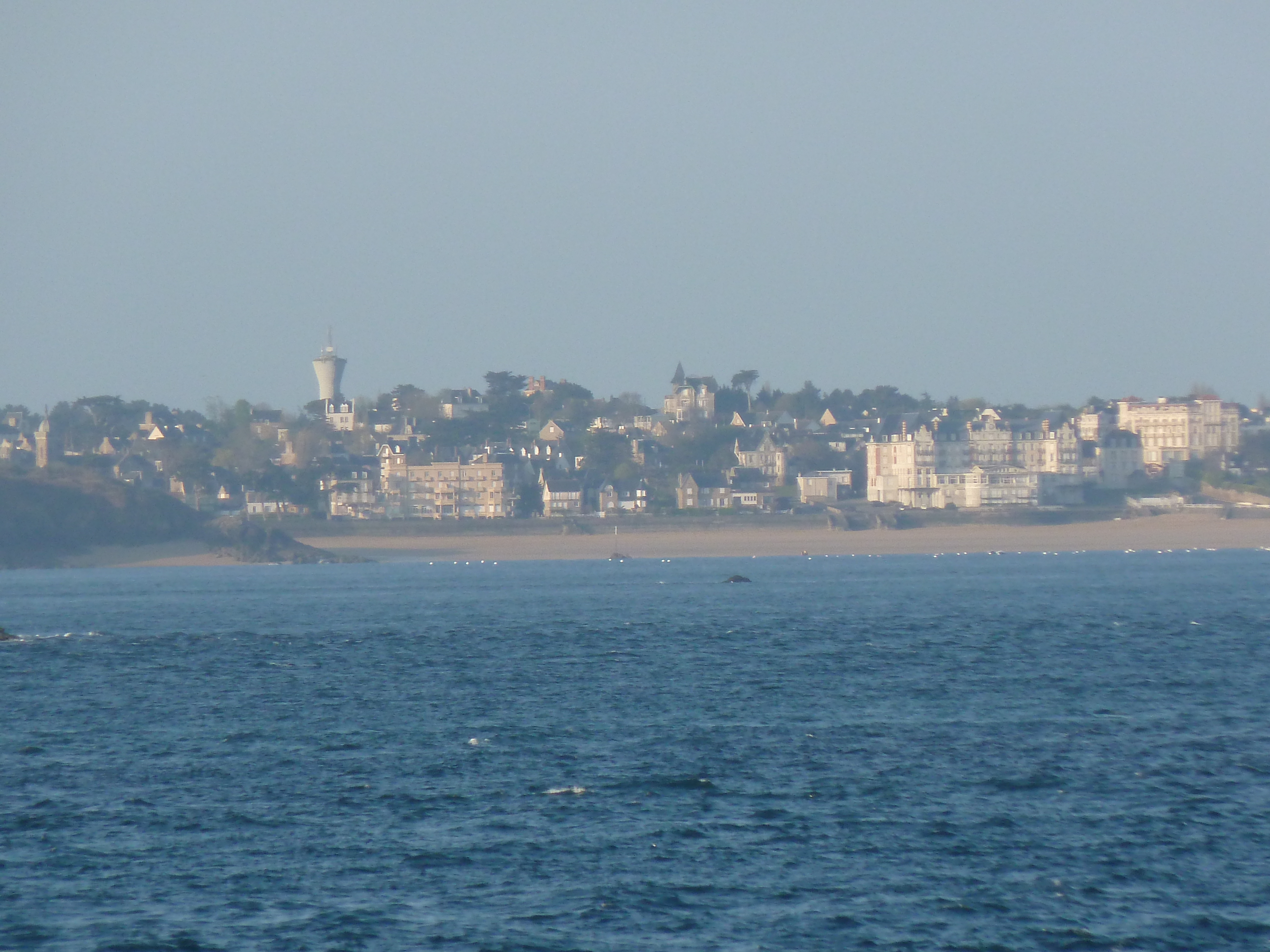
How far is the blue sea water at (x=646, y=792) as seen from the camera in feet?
58.5

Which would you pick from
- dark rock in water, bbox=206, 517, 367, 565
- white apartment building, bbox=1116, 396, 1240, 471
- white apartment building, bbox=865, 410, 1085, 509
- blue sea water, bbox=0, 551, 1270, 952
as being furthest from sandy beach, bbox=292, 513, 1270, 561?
blue sea water, bbox=0, 551, 1270, 952

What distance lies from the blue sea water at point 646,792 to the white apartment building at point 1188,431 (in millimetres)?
143868

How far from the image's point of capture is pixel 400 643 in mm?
56344

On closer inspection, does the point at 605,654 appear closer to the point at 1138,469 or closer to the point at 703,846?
the point at 703,846

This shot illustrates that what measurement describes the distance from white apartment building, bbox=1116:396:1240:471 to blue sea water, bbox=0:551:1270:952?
472ft

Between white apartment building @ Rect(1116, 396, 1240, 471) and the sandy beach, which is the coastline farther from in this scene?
white apartment building @ Rect(1116, 396, 1240, 471)

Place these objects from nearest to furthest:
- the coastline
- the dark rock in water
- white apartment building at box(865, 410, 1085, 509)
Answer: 1. the coastline
2. the dark rock in water
3. white apartment building at box(865, 410, 1085, 509)

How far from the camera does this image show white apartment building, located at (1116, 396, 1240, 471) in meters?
191

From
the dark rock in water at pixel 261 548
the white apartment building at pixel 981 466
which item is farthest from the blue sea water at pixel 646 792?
the white apartment building at pixel 981 466

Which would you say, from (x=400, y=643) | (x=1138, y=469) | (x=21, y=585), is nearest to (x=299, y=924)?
(x=400, y=643)

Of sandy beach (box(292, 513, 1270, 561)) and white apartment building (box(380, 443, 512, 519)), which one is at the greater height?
white apartment building (box(380, 443, 512, 519))

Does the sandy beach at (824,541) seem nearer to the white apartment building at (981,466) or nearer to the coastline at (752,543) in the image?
the coastline at (752,543)

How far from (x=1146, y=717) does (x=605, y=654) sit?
2103 centimetres

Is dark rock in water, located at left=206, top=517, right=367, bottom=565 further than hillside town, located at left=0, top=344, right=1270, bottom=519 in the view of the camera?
No
